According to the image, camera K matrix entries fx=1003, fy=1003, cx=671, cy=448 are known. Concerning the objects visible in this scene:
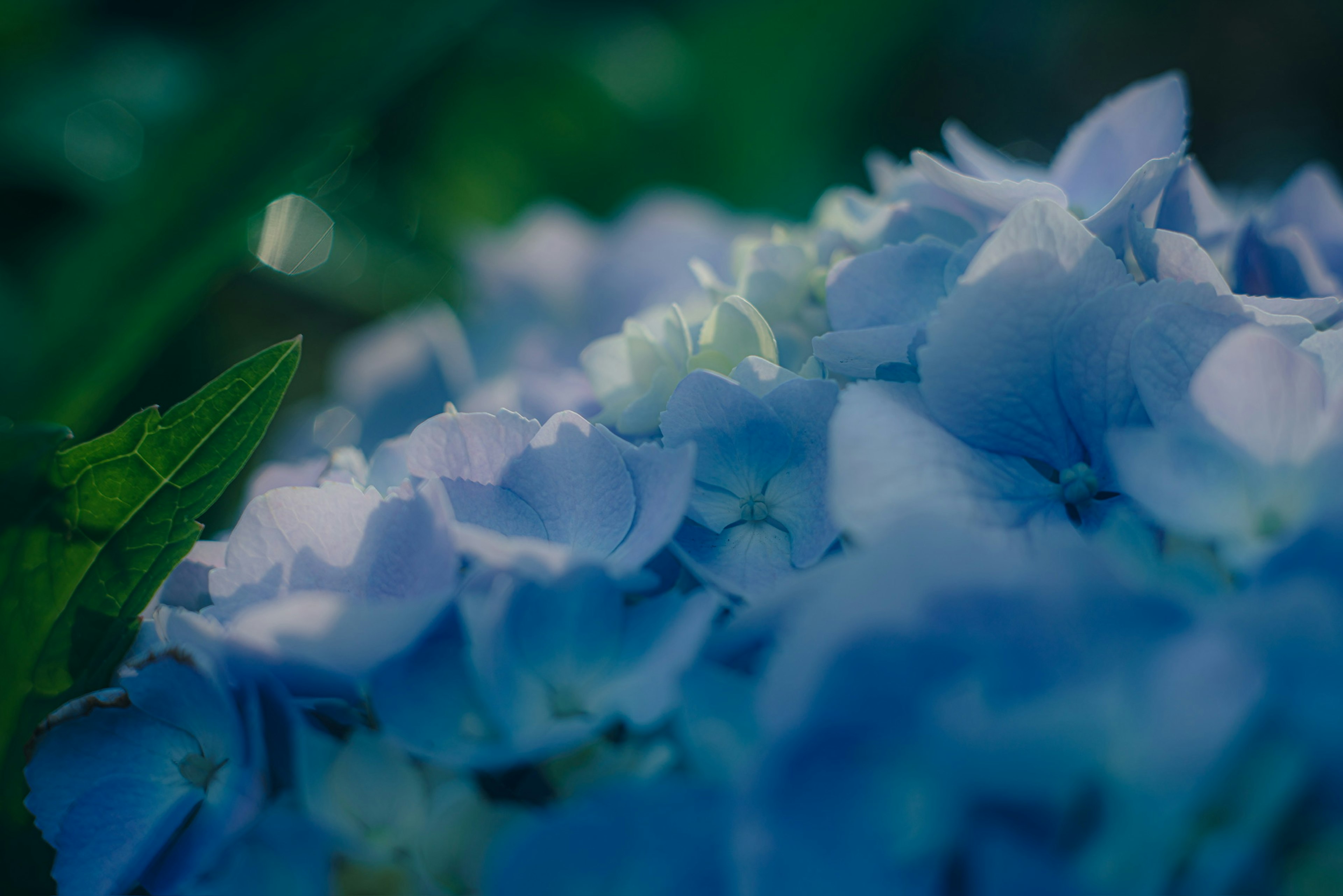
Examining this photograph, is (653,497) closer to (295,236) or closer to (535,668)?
(535,668)

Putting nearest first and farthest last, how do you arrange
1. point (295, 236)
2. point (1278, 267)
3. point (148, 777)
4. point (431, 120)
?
1. point (148, 777)
2. point (1278, 267)
3. point (295, 236)
4. point (431, 120)

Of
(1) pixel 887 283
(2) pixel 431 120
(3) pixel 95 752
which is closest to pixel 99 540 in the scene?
(3) pixel 95 752

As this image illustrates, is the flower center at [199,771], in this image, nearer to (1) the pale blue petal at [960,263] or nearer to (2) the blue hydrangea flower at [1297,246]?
(1) the pale blue petal at [960,263]

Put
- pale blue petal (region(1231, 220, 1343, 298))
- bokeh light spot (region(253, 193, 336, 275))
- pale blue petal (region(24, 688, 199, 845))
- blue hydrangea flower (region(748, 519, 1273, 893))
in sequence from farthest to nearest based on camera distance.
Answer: bokeh light spot (region(253, 193, 336, 275))
pale blue petal (region(1231, 220, 1343, 298))
pale blue petal (region(24, 688, 199, 845))
blue hydrangea flower (region(748, 519, 1273, 893))

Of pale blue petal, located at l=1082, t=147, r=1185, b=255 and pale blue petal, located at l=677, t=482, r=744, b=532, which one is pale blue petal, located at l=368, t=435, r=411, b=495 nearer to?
pale blue petal, located at l=677, t=482, r=744, b=532

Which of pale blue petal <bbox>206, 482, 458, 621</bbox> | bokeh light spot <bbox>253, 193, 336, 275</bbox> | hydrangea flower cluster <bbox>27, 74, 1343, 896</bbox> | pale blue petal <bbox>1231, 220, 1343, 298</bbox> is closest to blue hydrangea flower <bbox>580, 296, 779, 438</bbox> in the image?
hydrangea flower cluster <bbox>27, 74, 1343, 896</bbox>

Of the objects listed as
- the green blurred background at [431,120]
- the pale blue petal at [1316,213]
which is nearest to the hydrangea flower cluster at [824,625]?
the pale blue petal at [1316,213]
